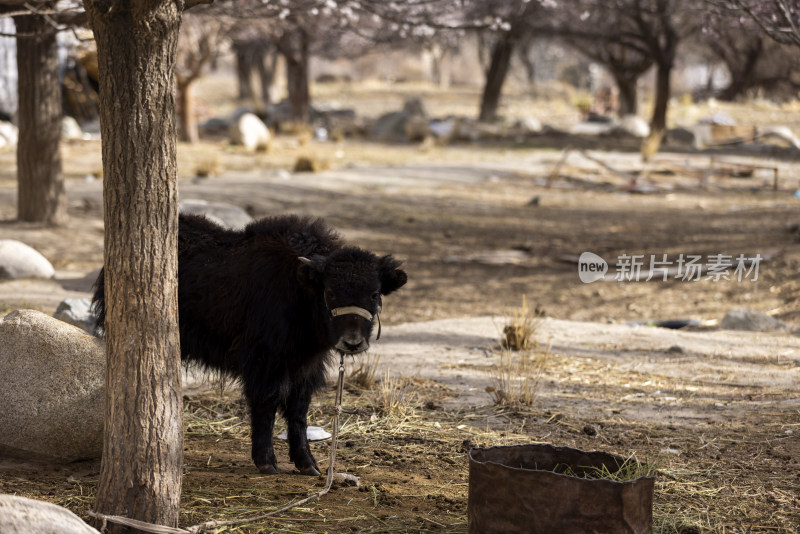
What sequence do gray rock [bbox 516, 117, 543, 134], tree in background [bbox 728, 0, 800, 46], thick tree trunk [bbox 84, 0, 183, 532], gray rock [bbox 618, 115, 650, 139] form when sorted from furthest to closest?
1. gray rock [bbox 516, 117, 543, 134]
2. gray rock [bbox 618, 115, 650, 139]
3. tree in background [bbox 728, 0, 800, 46]
4. thick tree trunk [bbox 84, 0, 183, 532]

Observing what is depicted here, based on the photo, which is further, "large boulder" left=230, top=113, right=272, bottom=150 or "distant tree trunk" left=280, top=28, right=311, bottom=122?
"distant tree trunk" left=280, top=28, right=311, bottom=122

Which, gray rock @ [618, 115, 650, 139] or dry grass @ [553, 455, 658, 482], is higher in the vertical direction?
gray rock @ [618, 115, 650, 139]

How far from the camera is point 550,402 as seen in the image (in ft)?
21.7

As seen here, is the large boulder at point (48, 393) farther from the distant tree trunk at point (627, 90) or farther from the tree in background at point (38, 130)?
the distant tree trunk at point (627, 90)

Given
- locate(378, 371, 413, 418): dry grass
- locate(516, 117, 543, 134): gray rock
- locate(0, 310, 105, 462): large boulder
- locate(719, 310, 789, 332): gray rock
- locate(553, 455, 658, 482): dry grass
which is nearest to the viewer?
locate(553, 455, 658, 482): dry grass

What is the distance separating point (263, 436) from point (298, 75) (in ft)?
80.9

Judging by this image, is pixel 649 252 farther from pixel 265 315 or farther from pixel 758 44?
pixel 758 44

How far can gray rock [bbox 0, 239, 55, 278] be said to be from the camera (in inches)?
393

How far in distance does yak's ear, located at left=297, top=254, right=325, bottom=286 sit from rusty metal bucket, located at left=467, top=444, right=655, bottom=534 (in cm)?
128

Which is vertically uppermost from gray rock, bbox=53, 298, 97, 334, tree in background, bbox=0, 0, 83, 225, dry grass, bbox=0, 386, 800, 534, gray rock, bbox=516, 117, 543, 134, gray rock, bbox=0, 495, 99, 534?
gray rock, bbox=516, 117, 543, 134

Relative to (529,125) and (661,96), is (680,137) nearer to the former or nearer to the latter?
(661,96)

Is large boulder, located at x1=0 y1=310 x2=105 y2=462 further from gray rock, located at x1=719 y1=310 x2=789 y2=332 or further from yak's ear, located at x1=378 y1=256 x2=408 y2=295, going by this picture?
gray rock, located at x1=719 y1=310 x2=789 y2=332

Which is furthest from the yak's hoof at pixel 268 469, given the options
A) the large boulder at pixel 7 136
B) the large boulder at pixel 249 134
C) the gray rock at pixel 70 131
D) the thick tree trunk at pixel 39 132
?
the gray rock at pixel 70 131

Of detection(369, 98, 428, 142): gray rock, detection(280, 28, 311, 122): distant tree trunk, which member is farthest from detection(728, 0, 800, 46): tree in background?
detection(280, 28, 311, 122): distant tree trunk
